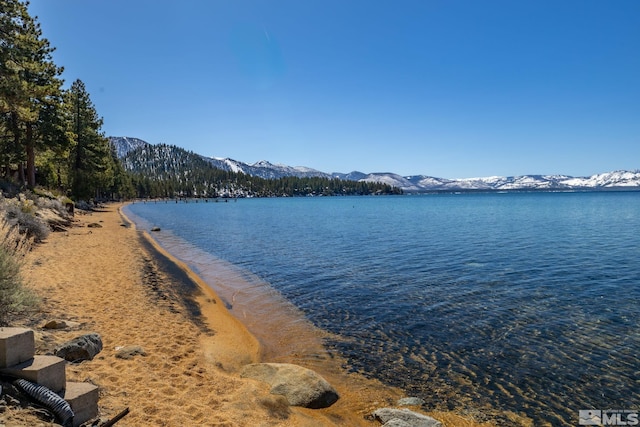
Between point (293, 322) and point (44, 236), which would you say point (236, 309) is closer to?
point (293, 322)

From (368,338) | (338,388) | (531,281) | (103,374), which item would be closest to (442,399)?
(338,388)

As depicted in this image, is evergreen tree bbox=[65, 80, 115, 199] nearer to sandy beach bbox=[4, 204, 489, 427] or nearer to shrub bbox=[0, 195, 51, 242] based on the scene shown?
shrub bbox=[0, 195, 51, 242]

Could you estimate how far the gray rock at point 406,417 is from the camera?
8102 mm

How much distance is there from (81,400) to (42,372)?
0.74 meters

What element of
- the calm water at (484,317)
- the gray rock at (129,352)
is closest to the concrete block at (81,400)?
the gray rock at (129,352)

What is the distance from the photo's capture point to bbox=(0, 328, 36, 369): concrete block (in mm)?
5633

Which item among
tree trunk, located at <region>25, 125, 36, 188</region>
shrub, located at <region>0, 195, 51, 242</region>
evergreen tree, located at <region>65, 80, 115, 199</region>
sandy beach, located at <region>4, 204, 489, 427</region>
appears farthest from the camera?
evergreen tree, located at <region>65, 80, 115, 199</region>

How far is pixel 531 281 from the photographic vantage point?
21.2 m

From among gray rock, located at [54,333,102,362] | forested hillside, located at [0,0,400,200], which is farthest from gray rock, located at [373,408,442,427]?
forested hillside, located at [0,0,400,200]

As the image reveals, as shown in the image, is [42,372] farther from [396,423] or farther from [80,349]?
[396,423]

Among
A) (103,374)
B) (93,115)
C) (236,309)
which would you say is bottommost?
(236,309)

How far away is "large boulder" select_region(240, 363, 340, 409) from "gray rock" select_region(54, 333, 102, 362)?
3745 millimetres

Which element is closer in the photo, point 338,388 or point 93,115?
point 338,388

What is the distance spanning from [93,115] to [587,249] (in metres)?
80.9
